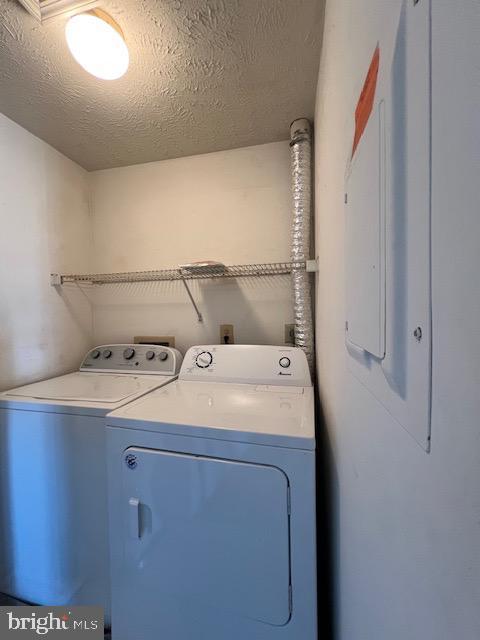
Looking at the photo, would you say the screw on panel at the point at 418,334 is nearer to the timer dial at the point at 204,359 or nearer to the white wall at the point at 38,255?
the timer dial at the point at 204,359

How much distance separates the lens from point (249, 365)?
1409 mm

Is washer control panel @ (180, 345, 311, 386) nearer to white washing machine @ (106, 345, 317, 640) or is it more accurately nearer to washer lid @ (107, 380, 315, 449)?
washer lid @ (107, 380, 315, 449)

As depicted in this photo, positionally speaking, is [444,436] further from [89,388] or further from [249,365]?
[89,388]

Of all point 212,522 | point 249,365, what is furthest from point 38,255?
point 212,522

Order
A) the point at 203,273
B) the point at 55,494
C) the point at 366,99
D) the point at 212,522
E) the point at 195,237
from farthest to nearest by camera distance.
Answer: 1. the point at 195,237
2. the point at 203,273
3. the point at 55,494
4. the point at 212,522
5. the point at 366,99

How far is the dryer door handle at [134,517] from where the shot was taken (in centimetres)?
88

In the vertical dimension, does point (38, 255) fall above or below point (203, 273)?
above

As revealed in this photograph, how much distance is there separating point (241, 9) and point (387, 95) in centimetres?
111

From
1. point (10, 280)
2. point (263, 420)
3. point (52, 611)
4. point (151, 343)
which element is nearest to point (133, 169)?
point (10, 280)

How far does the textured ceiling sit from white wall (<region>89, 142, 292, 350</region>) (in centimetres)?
18

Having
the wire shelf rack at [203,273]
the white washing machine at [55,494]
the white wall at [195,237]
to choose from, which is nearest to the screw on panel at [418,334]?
the white washing machine at [55,494]

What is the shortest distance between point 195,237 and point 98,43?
100 cm

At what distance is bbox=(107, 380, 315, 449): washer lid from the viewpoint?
2.57 ft

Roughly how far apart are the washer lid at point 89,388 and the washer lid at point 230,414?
177 millimetres
